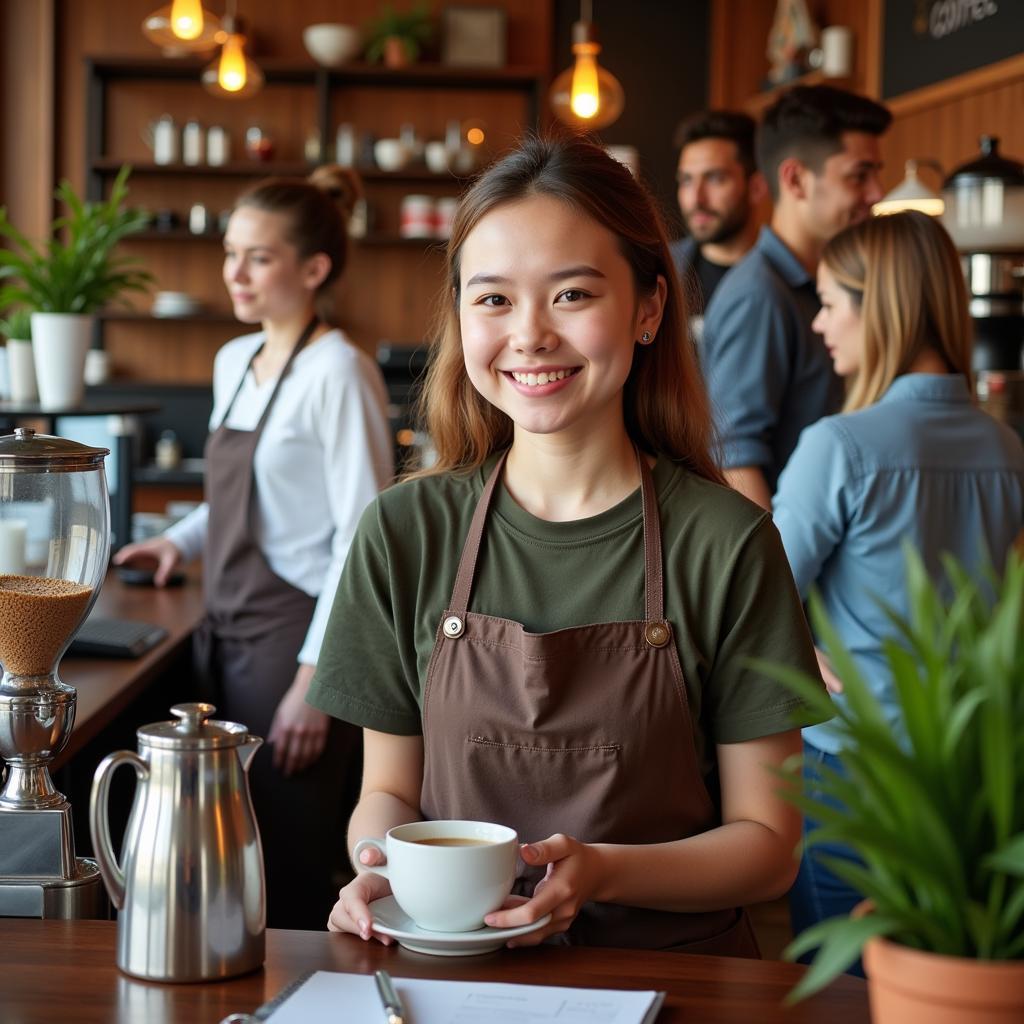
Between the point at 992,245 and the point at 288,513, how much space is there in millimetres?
2060

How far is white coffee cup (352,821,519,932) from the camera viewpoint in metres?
1.15

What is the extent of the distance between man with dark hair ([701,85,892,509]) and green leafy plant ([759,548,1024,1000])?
5.99ft

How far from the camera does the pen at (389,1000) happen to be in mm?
1036

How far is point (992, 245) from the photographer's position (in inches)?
146

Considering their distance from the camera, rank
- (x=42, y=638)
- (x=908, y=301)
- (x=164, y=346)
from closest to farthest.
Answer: (x=42, y=638), (x=908, y=301), (x=164, y=346)

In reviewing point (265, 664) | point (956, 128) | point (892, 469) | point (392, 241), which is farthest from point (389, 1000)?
point (392, 241)

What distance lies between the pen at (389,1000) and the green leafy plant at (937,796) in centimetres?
40

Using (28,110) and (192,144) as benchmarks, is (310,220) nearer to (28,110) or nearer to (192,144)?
(192,144)

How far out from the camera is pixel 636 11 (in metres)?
7.49

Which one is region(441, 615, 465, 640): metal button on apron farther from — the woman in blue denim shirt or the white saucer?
the woman in blue denim shirt

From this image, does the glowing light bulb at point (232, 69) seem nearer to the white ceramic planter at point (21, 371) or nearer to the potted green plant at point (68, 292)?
the potted green plant at point (68, 292)

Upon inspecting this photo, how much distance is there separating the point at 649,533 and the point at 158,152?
6277 mm

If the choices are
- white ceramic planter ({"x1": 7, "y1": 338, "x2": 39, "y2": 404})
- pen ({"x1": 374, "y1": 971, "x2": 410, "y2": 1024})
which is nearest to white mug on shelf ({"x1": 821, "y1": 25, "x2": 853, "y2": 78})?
white ceramic planter ({"x1": 7, "y1": 338, "x2": 39, "y2": 404})

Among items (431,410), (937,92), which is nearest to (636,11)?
(937,92)
